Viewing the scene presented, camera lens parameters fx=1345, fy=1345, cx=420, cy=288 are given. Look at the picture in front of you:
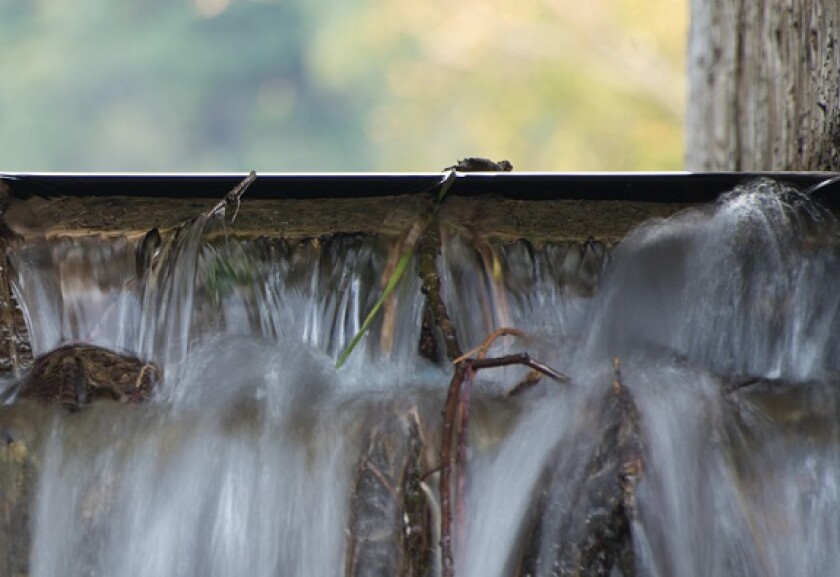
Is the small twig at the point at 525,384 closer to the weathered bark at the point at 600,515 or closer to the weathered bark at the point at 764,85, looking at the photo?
the weathered bark at the point at 600,515

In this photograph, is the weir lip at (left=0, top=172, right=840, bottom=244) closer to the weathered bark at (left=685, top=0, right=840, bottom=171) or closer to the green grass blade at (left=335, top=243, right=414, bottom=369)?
the green grass blade at (left=335, top=243, right=414, bottom=369)

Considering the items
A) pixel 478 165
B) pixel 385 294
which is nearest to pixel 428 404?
pixel 385 294

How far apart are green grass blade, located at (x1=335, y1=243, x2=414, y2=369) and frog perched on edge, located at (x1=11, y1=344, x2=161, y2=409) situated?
8.0 inches

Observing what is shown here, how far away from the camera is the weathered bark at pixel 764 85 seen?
5.98 ft

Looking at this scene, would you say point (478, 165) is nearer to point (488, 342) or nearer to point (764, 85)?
point (488, 342)

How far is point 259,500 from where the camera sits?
52.8 inches

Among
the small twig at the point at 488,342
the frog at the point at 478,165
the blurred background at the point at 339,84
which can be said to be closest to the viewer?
the small twig at the point at 488,342

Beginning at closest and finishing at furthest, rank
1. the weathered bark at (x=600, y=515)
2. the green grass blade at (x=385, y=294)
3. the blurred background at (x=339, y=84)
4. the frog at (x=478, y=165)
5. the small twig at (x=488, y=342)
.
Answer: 1. the weathered bark at (x=600, y=515)
2. the small twig at (x=488, y=342)
3. the green grass blade at (x=385, y=294)
4. the frog at (x=478, y=165)
5. the blurred background at (x=339, y=84)

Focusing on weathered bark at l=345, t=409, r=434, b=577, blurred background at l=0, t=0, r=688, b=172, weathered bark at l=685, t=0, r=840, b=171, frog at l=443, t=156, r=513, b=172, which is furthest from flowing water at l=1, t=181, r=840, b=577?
blurred background at l=0, t=0, r=688, b=172

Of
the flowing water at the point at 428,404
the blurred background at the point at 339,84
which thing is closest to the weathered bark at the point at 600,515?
the flowing water at the point at 428,404

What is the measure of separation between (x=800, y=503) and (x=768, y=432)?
0.24ft

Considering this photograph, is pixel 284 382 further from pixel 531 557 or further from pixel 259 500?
pixel 531 557

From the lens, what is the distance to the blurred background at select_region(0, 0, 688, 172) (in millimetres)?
10078

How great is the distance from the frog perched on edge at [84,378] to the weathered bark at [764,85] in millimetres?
958
